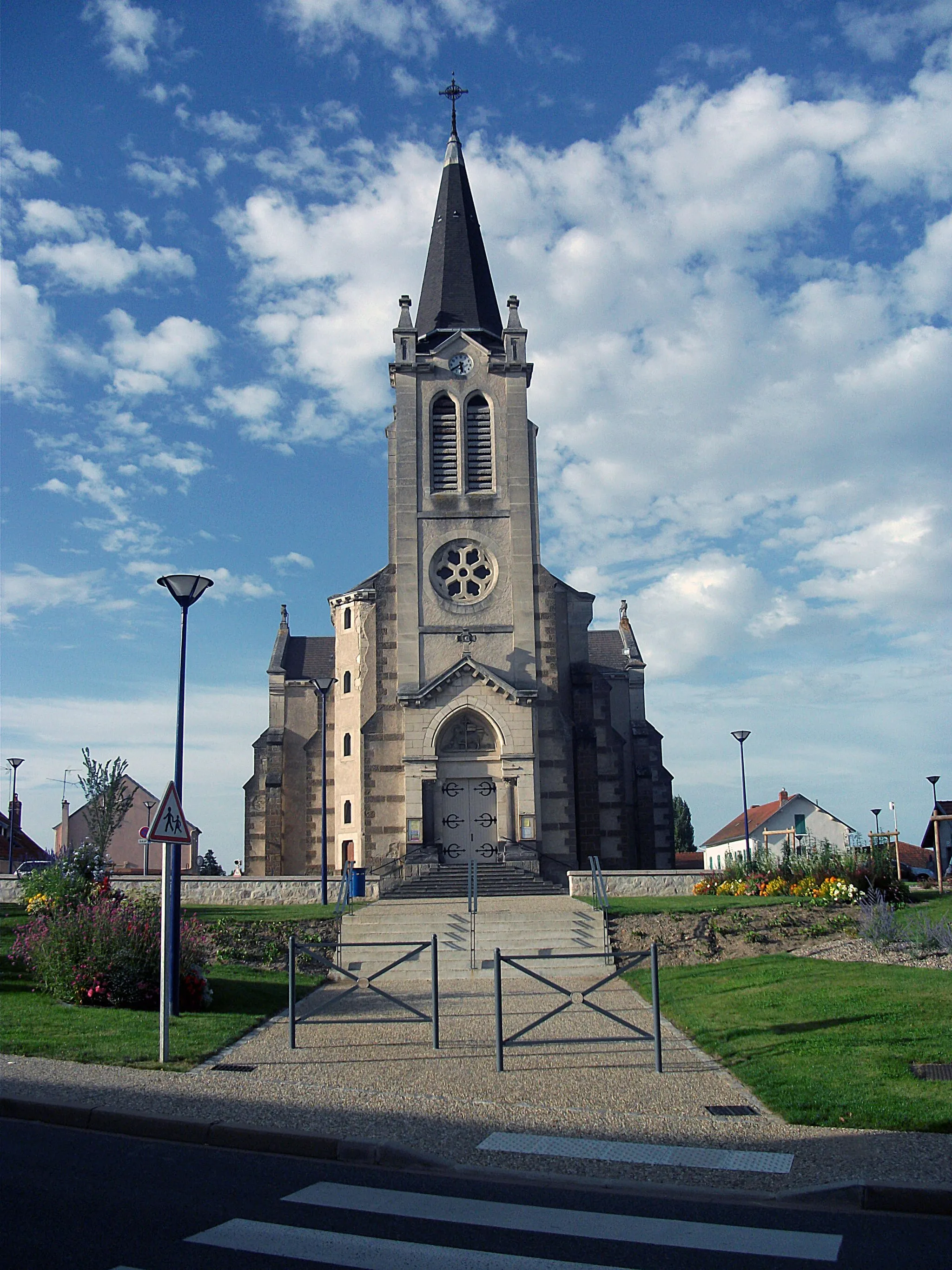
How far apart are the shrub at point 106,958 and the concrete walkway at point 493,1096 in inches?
75.0

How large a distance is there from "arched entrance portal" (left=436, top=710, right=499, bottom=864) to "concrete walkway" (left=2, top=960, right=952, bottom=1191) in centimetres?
1858

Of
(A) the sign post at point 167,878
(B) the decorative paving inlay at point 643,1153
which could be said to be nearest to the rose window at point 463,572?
(A) the sign post at point 167,878

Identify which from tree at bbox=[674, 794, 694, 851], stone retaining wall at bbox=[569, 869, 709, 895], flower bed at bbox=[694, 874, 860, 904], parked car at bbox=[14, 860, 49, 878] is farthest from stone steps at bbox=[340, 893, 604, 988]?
tree at bbox=[674, 794, 694, 851]

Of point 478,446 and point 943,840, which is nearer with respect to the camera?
point 478,446

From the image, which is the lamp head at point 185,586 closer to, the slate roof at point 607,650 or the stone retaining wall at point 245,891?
the stone retaining wall at point 245,891

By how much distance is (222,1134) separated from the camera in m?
8.20

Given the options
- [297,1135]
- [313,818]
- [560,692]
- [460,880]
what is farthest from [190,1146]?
[313,818]

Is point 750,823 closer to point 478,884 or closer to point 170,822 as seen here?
point 478,884

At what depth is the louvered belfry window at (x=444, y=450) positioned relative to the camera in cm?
3506

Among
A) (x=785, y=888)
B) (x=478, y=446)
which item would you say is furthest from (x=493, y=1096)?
(x=478, y=446)

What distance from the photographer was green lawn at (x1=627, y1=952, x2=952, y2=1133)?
28.8 feet

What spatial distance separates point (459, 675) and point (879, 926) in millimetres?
17221

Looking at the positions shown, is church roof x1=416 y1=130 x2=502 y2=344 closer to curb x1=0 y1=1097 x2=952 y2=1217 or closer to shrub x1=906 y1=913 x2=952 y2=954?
shrub x1=906 y1=913 x2=952 y2=954

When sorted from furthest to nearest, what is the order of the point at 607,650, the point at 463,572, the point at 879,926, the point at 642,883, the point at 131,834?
the point at 131,834 → the point at 607,650 → the point at 463,572 → the point at 642,883 → the point at 879,926
